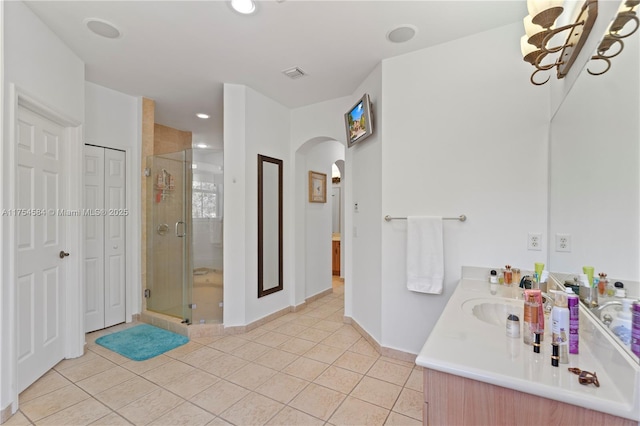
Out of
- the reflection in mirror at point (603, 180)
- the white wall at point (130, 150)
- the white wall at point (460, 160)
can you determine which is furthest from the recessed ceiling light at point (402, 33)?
the white wall at point (130, 150)

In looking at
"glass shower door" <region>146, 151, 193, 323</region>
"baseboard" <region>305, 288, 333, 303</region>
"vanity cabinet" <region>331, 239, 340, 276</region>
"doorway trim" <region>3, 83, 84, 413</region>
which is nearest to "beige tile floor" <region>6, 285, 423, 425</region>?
"doorway trim" <region>3, 83, 84, 413</region>

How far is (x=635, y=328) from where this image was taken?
0.83 m

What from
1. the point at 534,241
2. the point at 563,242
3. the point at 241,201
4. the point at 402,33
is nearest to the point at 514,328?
the point at 563,242

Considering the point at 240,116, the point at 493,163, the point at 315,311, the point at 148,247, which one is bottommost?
the point at 315,311

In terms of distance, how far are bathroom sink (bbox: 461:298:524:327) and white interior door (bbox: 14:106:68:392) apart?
9.20 ft

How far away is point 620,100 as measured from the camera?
1.00 meters

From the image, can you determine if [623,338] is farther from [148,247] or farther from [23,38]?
[148,247]

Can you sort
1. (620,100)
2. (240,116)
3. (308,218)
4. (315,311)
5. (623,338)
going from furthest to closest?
(308,218) → (315,311) → (240,116) → (620,100) → (623,338)

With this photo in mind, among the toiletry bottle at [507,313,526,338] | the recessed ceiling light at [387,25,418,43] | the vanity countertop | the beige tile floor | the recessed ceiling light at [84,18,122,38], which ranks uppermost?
the recessed ceiling light at [387,25,418,43]

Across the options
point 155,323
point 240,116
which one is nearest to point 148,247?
point 155,323

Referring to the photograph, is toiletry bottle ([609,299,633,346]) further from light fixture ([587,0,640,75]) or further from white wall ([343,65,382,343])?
white wall ([343,65,382,343])

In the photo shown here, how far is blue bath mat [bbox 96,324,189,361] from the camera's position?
272 centimetres

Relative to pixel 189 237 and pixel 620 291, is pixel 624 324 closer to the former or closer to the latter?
pixel 620 291

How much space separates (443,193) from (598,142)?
48.9 inches
